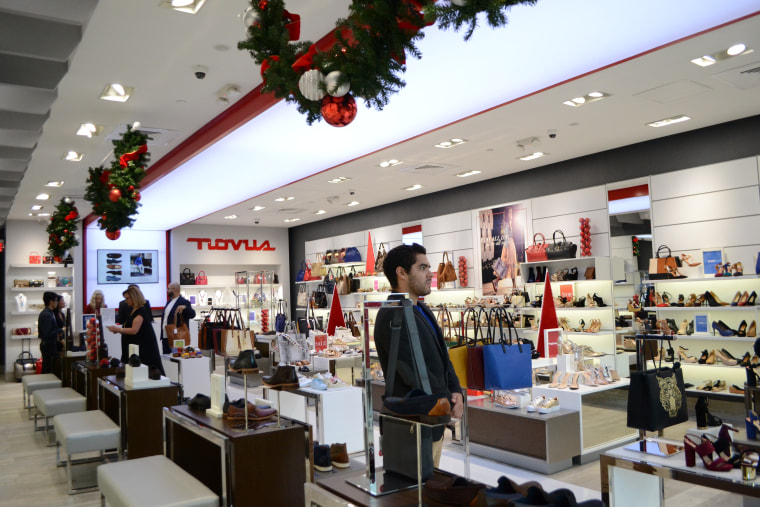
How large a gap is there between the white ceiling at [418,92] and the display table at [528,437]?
294cm

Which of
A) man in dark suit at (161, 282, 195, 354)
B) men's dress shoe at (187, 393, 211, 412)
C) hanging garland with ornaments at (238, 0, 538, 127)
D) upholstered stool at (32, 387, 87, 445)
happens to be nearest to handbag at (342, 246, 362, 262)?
man in dark suit at (161, 282, 195, 354)

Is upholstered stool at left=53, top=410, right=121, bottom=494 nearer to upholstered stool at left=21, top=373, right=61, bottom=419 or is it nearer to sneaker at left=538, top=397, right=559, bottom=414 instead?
upholstered stool at left=21, top=373, right=61, bottom=419

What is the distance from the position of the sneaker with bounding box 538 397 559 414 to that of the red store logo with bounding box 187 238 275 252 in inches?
459

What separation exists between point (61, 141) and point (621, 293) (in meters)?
7.43

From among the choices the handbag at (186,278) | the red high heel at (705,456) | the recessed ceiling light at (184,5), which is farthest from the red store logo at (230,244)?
the red high heel at (705,456)

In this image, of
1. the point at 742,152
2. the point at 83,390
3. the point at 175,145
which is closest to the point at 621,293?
the point at 742,152

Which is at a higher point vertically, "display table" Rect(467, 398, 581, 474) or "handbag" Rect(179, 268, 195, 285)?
"handbag" Rect(179, 268, 195, 285)

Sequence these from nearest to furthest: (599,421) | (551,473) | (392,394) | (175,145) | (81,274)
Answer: (392,394) < (551,473) < (599,421) < (175,145) < (81,274)

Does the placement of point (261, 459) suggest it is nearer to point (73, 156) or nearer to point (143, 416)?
point (143, 416)

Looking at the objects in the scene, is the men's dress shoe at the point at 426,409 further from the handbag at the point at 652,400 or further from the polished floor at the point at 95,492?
the polished floor at the point at 95,492

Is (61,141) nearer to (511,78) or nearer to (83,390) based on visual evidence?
(83,390)

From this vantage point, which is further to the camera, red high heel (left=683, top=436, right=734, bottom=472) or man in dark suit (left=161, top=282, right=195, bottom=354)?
man in dark suit (left=161, top=282, right=195, bottom=354)

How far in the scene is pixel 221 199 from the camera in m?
11.1

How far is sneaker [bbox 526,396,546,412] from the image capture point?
461 centimetres
